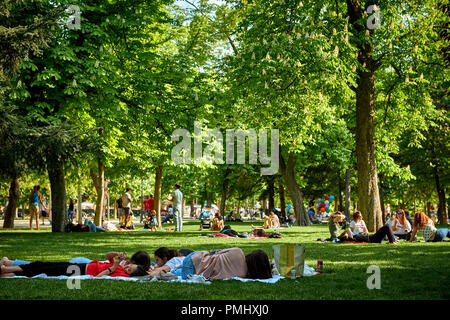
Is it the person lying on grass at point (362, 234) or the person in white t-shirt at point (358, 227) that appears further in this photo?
the person in white t-shirt at point (358, 227)

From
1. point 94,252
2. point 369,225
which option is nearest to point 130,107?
point 94,252

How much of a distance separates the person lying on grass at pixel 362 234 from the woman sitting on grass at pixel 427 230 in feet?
5.12

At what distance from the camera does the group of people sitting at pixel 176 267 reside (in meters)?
8.11

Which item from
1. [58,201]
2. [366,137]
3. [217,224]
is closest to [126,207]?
[58,201]

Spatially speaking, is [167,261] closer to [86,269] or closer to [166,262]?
[166,262]

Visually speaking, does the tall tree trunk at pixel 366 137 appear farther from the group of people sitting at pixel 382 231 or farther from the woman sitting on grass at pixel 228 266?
the woman sitting on grass at pixel 228 266

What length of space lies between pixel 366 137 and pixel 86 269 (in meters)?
14.6

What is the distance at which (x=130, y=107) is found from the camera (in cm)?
1956

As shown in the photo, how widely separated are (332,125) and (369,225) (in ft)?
49.6

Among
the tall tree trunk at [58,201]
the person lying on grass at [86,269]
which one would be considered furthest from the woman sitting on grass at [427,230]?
the tall tree trunk at [58,201]

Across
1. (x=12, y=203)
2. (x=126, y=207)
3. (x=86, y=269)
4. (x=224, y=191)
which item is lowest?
(x=86, y=269)

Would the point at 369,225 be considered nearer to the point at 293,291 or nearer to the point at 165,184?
the point at 293,291

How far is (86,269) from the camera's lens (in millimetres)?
8469
